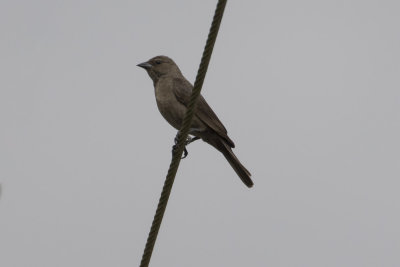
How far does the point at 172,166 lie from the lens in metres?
4.45

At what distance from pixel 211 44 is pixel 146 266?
1.36 meters

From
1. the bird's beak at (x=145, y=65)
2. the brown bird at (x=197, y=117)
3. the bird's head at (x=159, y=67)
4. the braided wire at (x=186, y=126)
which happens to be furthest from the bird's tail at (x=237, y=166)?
the braided wire at (x=186, y=126)

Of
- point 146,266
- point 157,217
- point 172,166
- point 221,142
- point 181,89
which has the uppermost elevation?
point 181,89

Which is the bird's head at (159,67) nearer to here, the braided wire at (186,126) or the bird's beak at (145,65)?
the bird's beak at (145,65)

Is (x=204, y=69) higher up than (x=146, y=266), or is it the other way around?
(x=204, y=69)

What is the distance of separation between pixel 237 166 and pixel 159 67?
1.87 m

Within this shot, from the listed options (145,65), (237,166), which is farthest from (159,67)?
(237,166)

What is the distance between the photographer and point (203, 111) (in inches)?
294

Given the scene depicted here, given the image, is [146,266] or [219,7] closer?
[219,7]

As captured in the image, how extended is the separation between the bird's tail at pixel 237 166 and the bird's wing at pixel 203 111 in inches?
3.0

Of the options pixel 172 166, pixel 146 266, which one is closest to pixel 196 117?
pixel 172 166

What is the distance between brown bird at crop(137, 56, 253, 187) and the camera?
7254 mm

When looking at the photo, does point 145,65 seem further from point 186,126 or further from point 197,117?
point 186,126

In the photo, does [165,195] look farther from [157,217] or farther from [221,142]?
[221,142]
